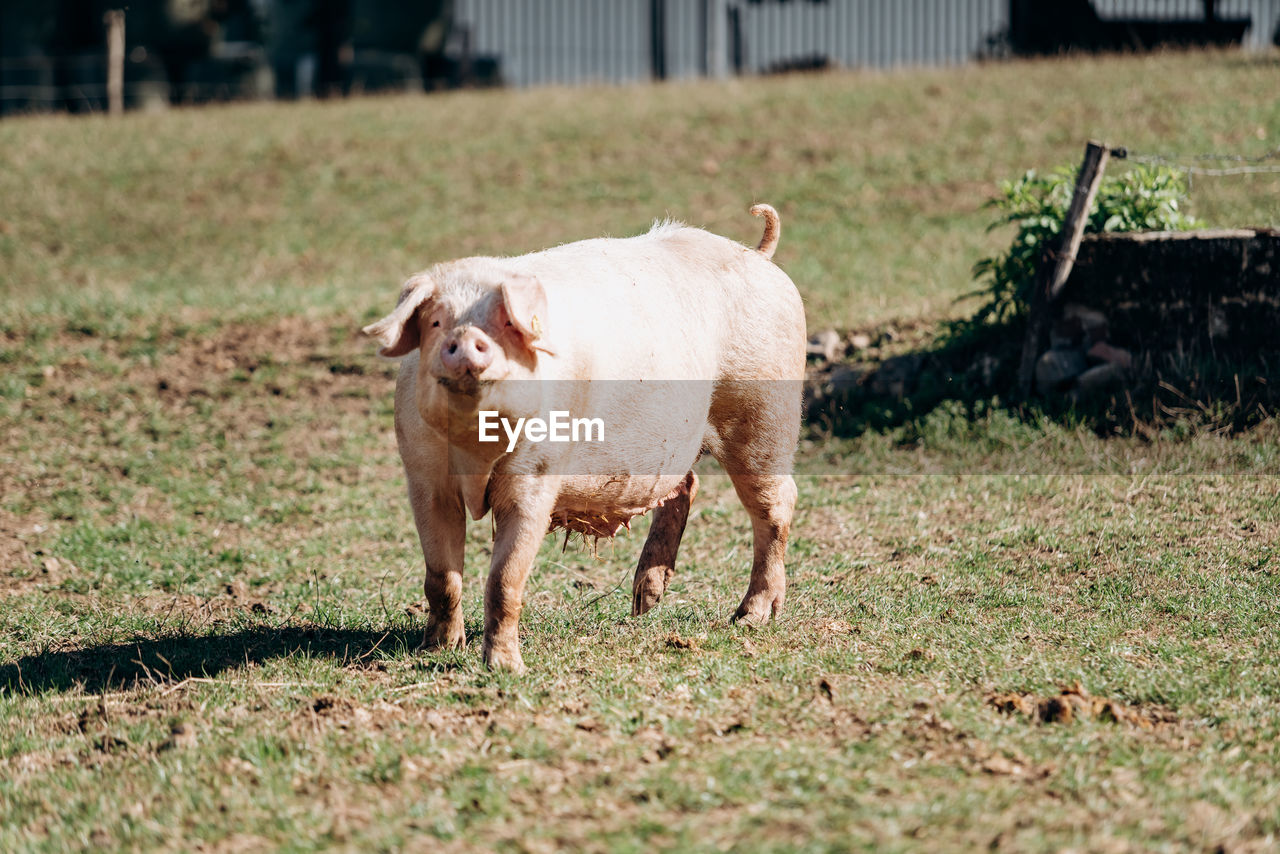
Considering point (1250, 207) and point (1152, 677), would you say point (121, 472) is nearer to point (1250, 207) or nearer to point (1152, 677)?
point (1152, 677)

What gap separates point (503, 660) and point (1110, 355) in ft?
17.7

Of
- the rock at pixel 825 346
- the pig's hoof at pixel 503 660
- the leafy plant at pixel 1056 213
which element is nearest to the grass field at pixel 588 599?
the pig's hoof at pixel 503 660

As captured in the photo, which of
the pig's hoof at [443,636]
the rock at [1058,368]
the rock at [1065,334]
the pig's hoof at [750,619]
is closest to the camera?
the pig's hoof at [443,636]

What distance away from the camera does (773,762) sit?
363 cm

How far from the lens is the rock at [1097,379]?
8.22m

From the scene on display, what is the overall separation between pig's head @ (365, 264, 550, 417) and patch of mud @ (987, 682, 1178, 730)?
195 centimetres

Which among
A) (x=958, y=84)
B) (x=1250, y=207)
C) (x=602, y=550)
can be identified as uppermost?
(x=958, y=84)

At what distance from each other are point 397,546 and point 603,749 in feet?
11.4

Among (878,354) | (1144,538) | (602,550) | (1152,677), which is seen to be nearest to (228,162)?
(878,354)

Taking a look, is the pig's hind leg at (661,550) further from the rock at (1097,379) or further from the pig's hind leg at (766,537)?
the rock at (1097,379)

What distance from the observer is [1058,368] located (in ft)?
27.5

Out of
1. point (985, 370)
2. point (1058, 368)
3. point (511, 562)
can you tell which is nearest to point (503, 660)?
point (511, 562)

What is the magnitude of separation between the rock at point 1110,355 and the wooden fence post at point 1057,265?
0.33 m

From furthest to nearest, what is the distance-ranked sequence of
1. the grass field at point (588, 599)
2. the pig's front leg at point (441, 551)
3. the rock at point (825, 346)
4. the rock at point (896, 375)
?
the rock at point (825, 346), the rock at point (896, 375), the pig's front leg at point (441, 551), the grass field at point (588, 599)
